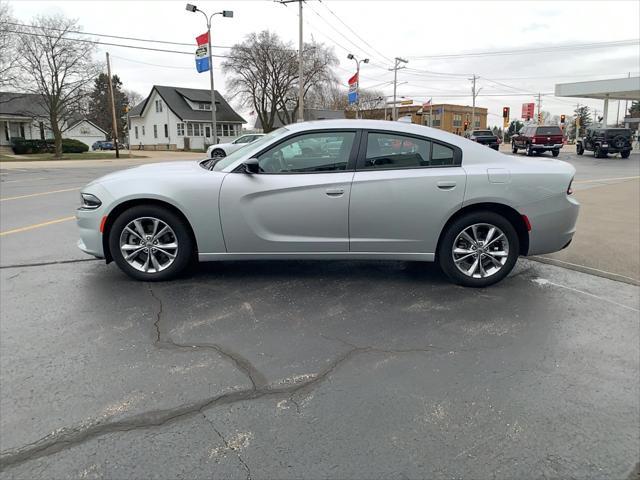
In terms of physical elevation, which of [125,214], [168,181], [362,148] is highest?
[362,148]

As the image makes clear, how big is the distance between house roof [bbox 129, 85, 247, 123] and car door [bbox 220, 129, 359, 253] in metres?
57.0

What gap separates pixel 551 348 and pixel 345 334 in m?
1.51

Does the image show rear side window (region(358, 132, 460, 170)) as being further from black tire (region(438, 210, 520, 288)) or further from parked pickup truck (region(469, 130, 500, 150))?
parked pickup truck (region(469, 130, 500, 150))

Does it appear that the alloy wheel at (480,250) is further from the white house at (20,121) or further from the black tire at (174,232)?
the white house at (20,121)

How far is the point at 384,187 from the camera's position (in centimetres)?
448

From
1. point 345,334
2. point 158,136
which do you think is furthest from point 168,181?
point 158,136

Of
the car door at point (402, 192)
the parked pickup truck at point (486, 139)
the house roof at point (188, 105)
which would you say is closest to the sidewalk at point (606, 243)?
the car door at point (402, 192)

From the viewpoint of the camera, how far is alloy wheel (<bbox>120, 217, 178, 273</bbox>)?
460 centimetres

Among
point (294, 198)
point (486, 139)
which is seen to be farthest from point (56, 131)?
point (294, 198)

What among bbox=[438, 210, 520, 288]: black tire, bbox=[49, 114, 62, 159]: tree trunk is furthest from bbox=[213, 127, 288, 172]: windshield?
bbox=[49, 114, 62, 159]: tree trunk

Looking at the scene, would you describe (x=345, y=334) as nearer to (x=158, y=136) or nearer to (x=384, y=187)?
(x=384, y=187)

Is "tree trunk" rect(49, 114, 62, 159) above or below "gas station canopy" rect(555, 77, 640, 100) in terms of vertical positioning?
below

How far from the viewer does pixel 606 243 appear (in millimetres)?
6508

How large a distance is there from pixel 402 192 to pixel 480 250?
3.23 feet
